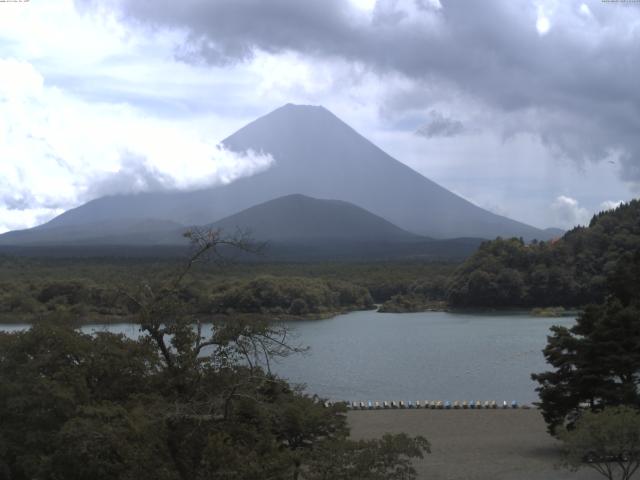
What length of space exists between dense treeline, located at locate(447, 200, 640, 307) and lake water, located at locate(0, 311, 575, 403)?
7903mm

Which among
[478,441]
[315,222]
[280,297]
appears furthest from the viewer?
[315,222]

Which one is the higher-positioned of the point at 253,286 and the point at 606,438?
the point at 253,286

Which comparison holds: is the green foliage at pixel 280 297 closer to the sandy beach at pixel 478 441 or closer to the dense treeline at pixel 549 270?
the dense treeline at pixel 549 270

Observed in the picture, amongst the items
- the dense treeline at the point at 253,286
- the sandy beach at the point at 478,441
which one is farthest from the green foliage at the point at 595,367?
the dense treeline at the point at 253,286

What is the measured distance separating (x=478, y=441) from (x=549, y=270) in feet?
119

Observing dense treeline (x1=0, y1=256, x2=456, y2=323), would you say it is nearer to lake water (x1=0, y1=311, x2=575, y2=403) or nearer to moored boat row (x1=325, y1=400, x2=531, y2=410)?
lake water (x1=0, y1=311, x2=575, y2=403)

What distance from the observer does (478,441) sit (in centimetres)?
1311

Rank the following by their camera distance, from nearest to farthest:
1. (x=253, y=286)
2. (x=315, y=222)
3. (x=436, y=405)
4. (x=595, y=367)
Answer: (x=595, y=367), (x=436, y=405), (x=253, y=286), (x=315, y=222)

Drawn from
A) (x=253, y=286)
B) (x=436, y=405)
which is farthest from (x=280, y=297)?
(x=436, y=405)

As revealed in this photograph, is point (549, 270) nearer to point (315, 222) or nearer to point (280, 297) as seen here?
point (280, 297)

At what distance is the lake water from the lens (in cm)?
1941

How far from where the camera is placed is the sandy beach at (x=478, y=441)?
35.3 feet

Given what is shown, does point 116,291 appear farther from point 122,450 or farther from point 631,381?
point 631,381

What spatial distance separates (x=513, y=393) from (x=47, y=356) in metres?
13.5
